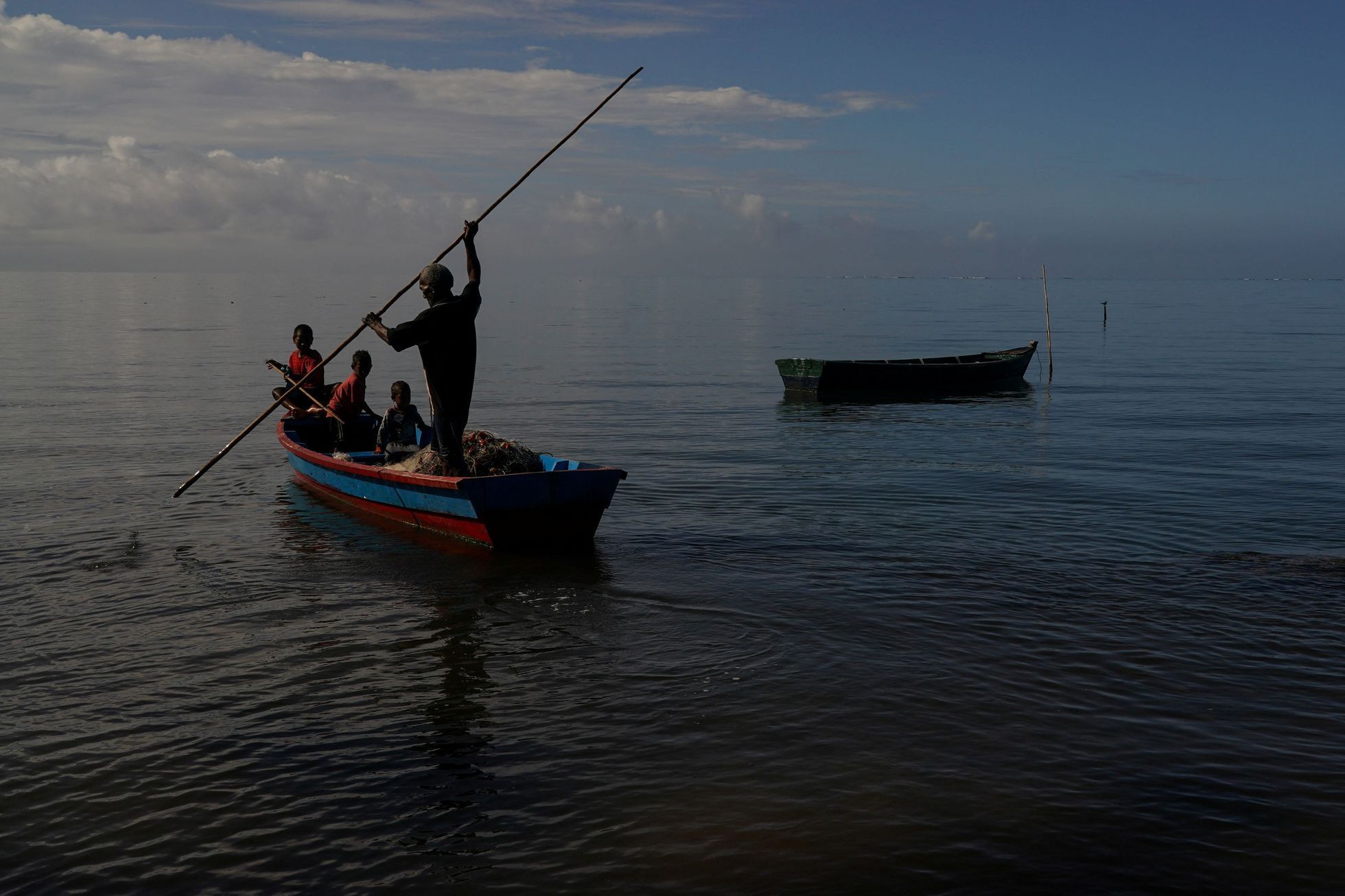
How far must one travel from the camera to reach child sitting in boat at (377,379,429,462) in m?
15.4

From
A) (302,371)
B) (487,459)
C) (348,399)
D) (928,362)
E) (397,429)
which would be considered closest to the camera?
(487,459)

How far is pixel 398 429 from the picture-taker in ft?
51.0

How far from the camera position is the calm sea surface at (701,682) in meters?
6.08

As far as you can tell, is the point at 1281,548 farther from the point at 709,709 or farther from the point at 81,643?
the point at 81,643

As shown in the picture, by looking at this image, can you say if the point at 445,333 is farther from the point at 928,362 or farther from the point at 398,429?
the point at 928,362

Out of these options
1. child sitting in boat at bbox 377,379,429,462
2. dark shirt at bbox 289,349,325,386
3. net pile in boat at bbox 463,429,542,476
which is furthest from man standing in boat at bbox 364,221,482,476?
dark shirt at bbox 289,349,325,386

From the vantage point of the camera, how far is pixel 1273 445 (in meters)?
22.2

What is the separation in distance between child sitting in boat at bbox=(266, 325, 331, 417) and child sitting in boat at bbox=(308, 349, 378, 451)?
473mm

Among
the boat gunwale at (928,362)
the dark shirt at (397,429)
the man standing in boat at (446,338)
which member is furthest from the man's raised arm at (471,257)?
the boat gunwale at (928,362)

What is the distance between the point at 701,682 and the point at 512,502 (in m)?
4.62

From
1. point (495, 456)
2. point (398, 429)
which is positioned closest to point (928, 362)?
point (398, 429)

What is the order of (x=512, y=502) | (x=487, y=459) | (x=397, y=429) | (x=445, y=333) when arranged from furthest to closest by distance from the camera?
(x=397, y=429), (x=487, y=459), (x=512, y=502), (x=445, y=333)

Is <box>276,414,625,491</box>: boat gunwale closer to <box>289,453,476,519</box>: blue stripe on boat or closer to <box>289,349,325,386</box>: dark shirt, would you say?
<box>289,453,476,519</box>: blue stripe on boat

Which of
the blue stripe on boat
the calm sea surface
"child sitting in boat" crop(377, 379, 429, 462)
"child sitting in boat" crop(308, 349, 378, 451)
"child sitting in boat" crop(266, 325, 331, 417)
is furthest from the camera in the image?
"child sitting in boat" crop(266, 325, 331, 417)
